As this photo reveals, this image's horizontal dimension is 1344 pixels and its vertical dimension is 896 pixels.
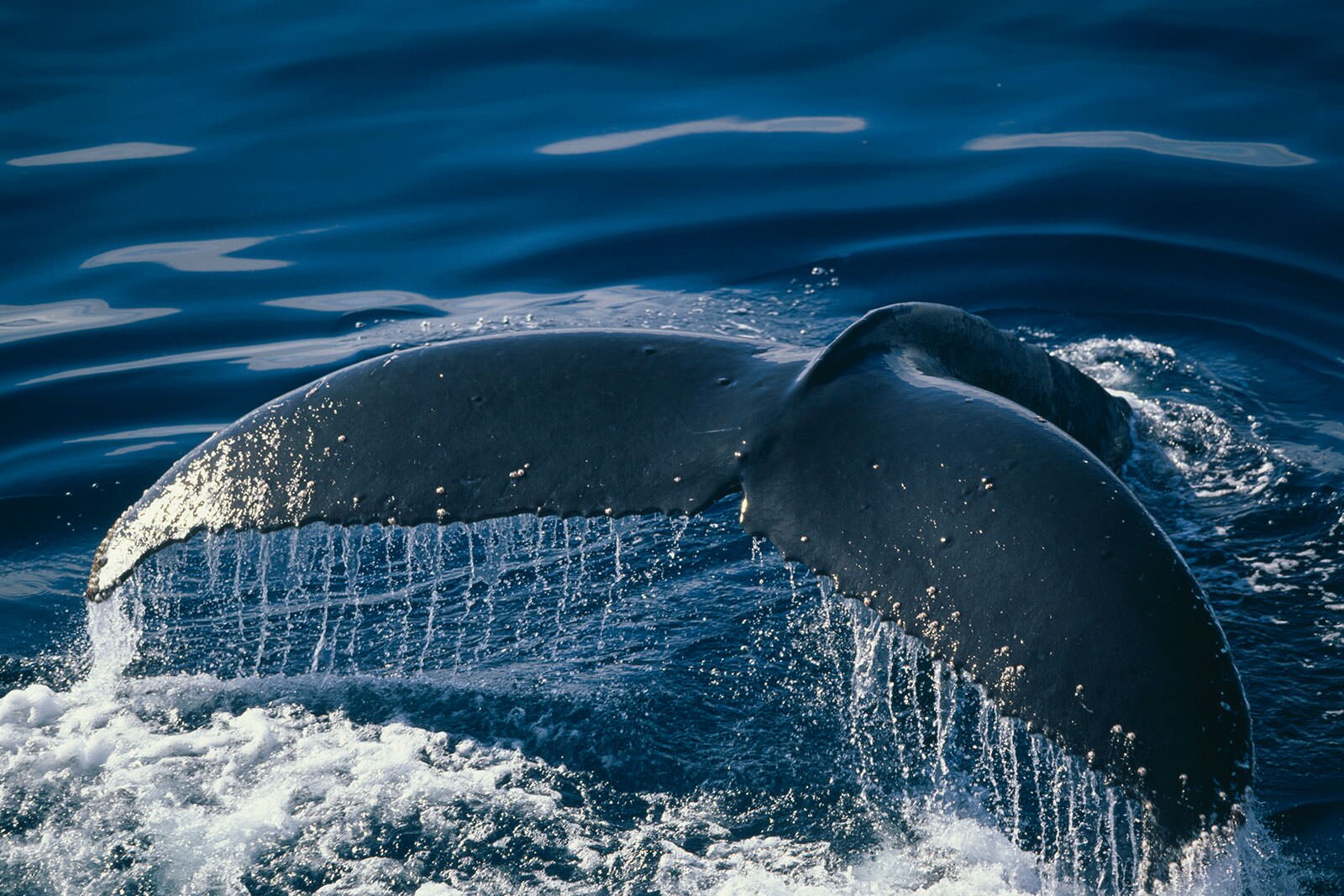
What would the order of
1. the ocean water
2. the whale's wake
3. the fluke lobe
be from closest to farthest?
1. the fluke lobe
2. the whale's wake
3. the ocean water

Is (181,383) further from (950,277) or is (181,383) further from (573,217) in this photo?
(950,277)

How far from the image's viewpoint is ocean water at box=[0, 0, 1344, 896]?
4.27 m

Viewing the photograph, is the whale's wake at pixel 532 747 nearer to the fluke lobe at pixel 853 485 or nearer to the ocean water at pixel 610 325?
the ocean water at pixel 610 325

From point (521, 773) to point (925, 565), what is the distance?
1.98 m

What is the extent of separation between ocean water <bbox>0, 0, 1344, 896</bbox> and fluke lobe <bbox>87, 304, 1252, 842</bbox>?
24cm

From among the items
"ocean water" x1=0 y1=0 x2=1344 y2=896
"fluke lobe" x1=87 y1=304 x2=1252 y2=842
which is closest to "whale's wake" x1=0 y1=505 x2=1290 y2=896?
"ocean water" x1=0 y1=0 x2=1344 y2=896

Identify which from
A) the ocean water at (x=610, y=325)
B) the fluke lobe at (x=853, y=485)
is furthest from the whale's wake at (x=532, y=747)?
the fluke lobe at (x=853, y=485)

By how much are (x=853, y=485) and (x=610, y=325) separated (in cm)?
558

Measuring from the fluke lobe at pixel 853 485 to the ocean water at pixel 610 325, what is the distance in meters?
0.24

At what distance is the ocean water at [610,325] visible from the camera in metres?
4.27

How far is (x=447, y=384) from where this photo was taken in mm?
3816

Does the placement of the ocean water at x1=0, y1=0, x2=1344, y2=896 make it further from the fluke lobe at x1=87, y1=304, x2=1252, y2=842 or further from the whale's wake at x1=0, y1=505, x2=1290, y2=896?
the fluke lobe at x1=87, y1=304, x2=1252, y2=842

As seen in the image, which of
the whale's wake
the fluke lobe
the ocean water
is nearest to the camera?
the fluke lobe

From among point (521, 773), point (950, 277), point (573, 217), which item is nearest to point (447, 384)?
point (521, 773)
